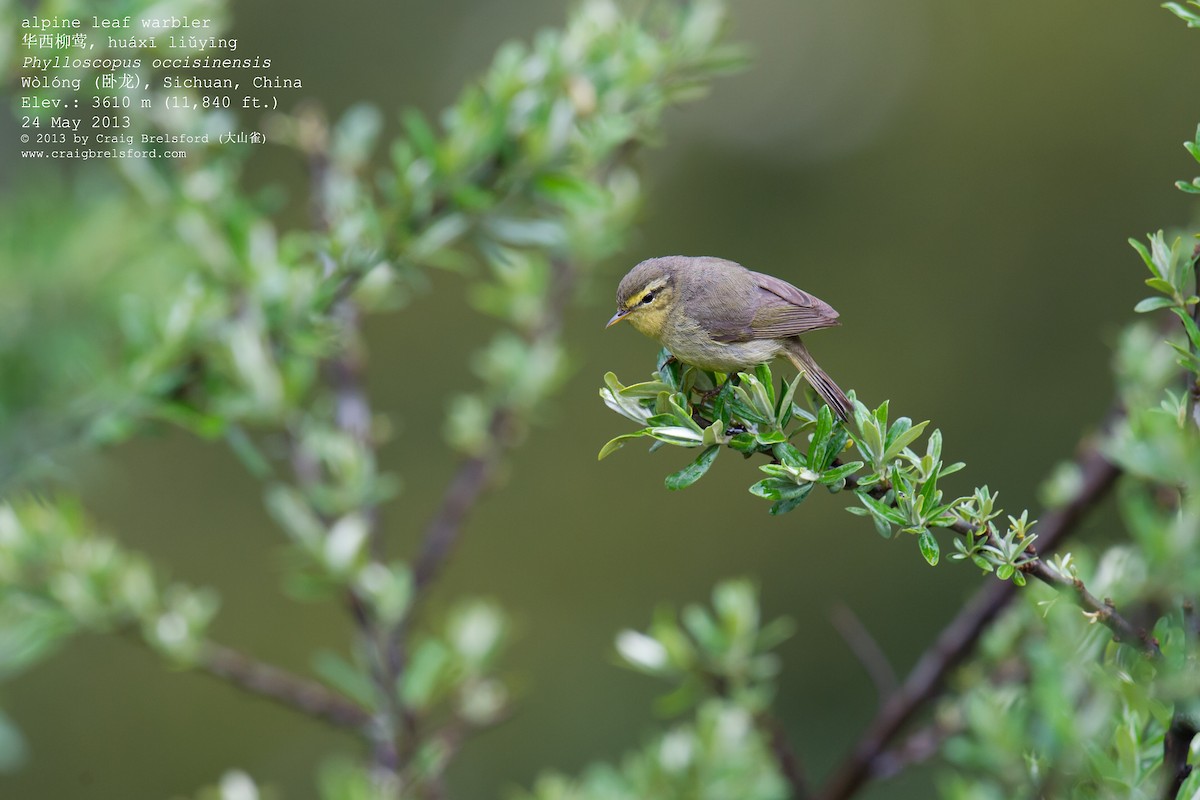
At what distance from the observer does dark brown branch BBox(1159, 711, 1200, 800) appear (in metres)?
0.96

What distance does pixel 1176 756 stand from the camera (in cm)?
98

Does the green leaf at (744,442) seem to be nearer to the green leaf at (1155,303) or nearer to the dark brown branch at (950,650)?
the green leaf at (1155,303)

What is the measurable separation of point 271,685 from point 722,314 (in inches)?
48.1

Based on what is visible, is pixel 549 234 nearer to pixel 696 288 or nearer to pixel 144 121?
pixel 696 288

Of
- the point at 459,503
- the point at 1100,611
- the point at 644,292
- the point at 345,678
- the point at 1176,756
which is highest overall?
the point at 1100,611

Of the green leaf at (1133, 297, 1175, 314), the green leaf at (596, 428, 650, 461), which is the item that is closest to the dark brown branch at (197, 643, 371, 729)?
the green leaf at (596, 428, 650, 461)

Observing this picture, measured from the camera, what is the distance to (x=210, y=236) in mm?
2381

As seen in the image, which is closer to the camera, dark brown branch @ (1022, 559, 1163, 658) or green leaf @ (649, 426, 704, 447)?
dark brown branch @ (1022, 559, 1163, 658)

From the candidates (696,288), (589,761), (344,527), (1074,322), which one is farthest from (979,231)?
(344,527)

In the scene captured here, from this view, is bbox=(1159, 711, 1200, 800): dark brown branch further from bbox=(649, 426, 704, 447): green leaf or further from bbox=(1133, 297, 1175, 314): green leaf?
bbox=(649, 426, 704, 447): green leaf

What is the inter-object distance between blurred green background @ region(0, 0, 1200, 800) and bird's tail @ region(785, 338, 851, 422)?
3346mm

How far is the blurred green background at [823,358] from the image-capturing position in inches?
226

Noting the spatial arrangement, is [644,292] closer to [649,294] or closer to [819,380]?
[649,294]

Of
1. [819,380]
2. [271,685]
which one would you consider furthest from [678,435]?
[271,685]
